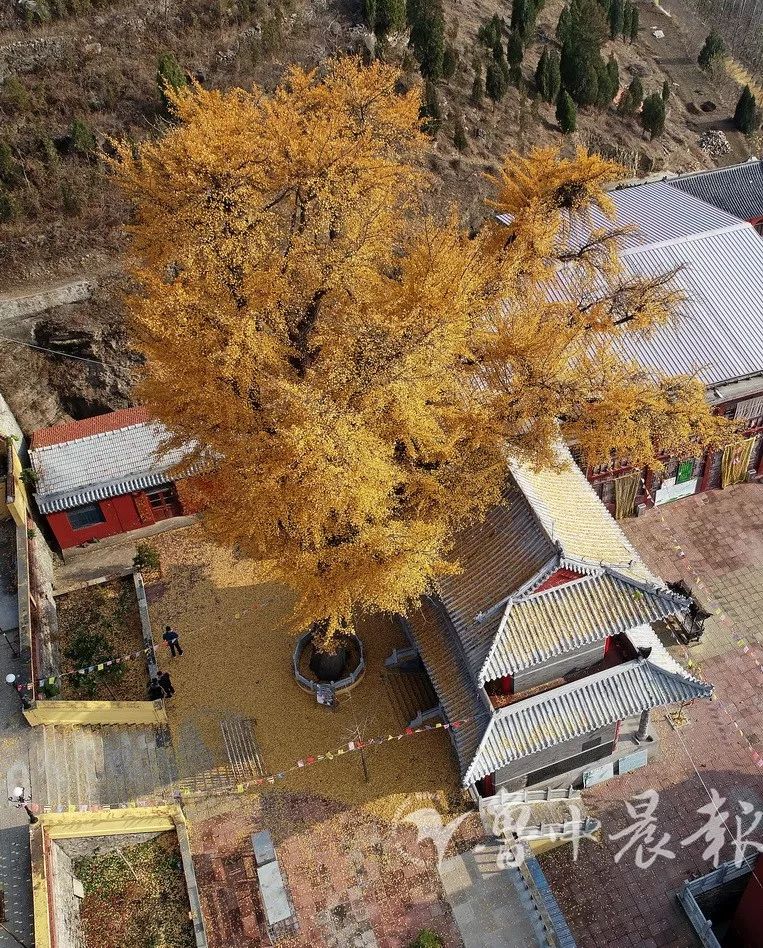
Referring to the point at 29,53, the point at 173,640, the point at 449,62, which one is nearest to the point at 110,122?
the point at 29,53

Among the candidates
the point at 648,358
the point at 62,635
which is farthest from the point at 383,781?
the point at 648,358

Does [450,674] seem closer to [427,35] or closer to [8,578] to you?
[8,578]

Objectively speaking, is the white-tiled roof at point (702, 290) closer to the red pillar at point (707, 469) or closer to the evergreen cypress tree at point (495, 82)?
the red pillar at point (707, 469)

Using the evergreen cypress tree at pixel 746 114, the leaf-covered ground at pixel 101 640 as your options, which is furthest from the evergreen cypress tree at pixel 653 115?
the leaf-covered ground at pixel 101 640

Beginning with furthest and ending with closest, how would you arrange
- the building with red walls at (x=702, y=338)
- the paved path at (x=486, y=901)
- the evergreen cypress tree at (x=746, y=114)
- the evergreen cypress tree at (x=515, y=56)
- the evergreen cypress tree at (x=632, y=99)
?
the evergreen cypress tree at (x=746, y=114) → the evergreen cypress tree at (x=632, y=99) → the evergreen cypress tree at (x=515, y=56) → the building with red walls at (x=702, y=338) → the paved path at (x=486, y=901)

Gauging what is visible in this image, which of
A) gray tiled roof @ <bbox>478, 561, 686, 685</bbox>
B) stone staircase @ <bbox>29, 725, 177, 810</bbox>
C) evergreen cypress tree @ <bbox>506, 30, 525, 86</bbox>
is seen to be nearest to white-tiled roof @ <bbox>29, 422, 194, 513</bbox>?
stone staircase @ <bbox>29, 725, 177, 810</bbox>

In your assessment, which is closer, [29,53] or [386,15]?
[29,53]
